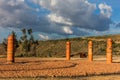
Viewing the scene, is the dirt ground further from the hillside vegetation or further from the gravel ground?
the hillside vegetation

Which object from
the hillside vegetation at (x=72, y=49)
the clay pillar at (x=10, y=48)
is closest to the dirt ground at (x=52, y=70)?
the clay pillar at (x=10, y=48)

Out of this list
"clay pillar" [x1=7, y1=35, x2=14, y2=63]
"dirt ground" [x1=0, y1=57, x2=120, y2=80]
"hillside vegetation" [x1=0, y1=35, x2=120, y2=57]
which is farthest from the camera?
"hillside vegetation" [x1=0, y1=35, x2=120, y2=57]

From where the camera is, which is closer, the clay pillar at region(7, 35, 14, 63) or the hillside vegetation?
the clay pillar at region(7, 35, 14, 63)

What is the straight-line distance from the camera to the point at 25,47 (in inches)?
2184

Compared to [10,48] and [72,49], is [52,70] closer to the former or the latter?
[10,48]

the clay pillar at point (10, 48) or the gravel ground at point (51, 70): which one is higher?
the clay pillar at point (10, 48)

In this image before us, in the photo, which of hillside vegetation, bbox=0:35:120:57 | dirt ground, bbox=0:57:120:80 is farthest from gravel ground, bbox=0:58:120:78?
hillside vegetation, bbox=0:35:120:57

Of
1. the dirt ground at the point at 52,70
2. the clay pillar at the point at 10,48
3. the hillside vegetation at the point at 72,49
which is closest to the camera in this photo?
the dirt ground at the point at 52,70

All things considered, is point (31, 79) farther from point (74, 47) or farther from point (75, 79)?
point (74, 47)

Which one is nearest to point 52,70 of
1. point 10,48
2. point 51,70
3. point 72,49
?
point 51,70

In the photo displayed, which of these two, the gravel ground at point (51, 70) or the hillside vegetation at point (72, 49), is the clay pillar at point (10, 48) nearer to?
the gravel ground at point (51, 70)

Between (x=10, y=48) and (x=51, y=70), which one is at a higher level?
(x=10, y=48)

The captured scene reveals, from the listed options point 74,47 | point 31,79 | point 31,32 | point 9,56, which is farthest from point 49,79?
point 74,47

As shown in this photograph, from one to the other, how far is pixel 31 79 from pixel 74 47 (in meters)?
66.2
